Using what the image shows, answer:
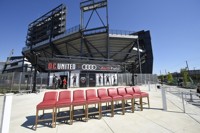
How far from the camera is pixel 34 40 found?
4684 cm

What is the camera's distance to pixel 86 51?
31.4m

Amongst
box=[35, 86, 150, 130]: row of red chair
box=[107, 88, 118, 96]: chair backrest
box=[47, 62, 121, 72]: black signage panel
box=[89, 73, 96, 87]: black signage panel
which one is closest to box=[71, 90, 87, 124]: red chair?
box=[35, 86, 150, 130]: row of red chair

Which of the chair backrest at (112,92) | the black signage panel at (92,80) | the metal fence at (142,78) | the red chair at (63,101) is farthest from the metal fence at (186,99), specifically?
the metal fence at (142,78)

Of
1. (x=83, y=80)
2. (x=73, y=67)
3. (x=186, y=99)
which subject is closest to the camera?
(x=73, y=67)

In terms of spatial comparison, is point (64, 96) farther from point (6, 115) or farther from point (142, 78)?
point (142, 78)

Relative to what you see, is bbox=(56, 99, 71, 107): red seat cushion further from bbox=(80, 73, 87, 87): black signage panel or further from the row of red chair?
bbox=(80, 73, 87, 87): black signage panel

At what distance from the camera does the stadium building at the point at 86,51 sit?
10.3m

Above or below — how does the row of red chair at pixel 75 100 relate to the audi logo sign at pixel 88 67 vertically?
below

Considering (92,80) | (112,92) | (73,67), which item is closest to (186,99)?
(112,92)

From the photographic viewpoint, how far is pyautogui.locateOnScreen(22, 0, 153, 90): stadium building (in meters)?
10.3

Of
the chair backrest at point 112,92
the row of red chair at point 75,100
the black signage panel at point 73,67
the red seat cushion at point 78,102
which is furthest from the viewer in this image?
the black signage panel at point 73,67

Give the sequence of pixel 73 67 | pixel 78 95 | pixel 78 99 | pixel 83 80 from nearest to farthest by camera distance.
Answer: pixel 78 99, pixel 78 95, pixel 73 67, pixel 83 80

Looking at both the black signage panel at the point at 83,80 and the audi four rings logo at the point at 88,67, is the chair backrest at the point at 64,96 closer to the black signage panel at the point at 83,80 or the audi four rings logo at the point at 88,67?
the audi four rings logo at the point at 88,67

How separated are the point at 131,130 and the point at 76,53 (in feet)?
102
